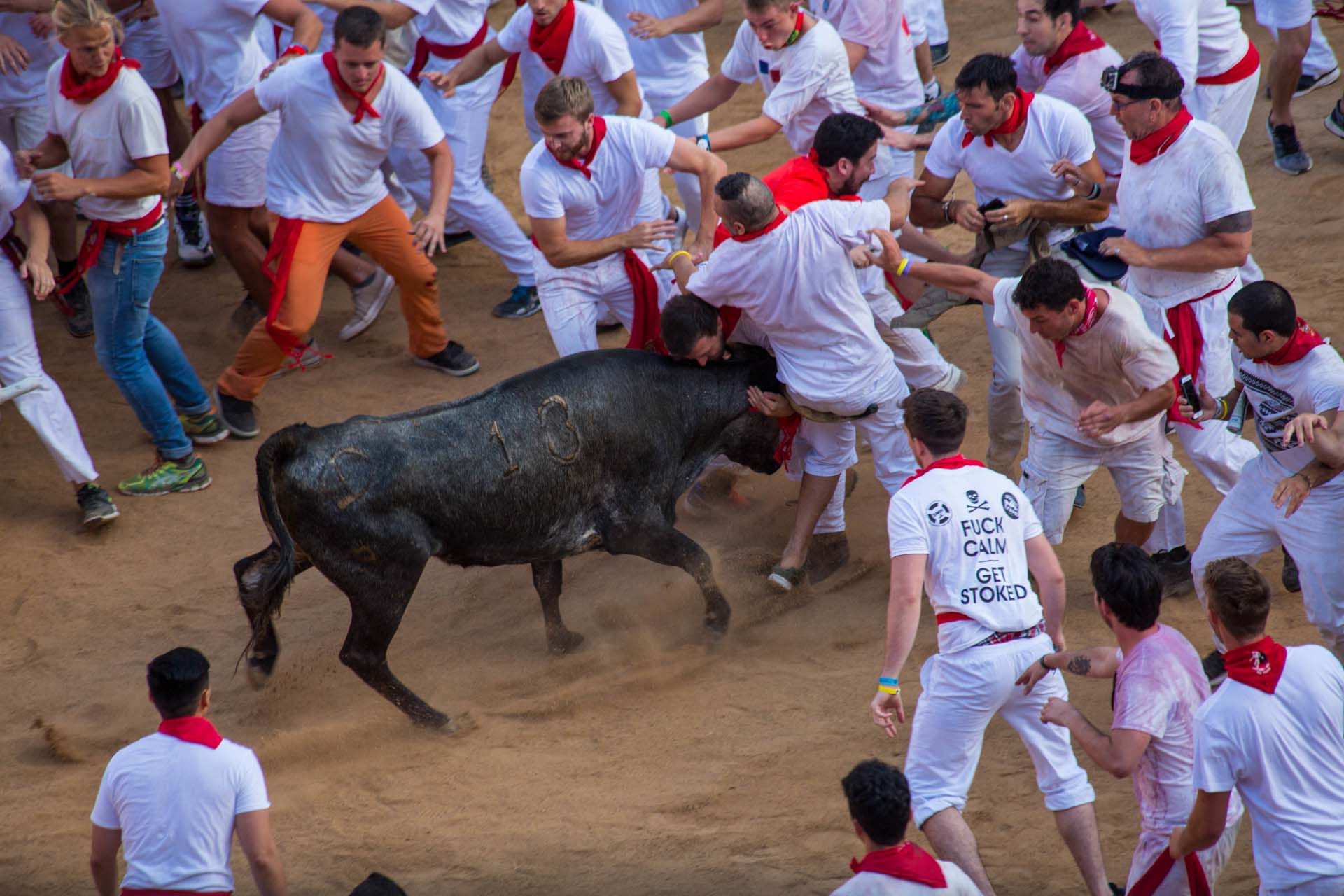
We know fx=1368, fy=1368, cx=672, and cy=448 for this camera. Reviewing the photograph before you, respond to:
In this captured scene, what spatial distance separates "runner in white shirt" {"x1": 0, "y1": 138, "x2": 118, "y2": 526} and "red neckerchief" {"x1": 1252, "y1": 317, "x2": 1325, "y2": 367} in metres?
5.89

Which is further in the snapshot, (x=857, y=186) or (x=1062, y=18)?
(x=1062, y=18)

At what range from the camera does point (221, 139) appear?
303 inches

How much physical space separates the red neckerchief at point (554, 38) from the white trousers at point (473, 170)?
100cm

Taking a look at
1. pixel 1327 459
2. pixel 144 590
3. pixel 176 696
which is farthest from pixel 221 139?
pixel 1327 459

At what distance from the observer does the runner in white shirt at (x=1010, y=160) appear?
6.52 meters

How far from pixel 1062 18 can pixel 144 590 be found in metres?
5.83

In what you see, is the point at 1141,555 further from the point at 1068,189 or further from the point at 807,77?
the point at 807,77

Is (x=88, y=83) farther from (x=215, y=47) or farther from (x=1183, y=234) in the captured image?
(x=1183, y=234)

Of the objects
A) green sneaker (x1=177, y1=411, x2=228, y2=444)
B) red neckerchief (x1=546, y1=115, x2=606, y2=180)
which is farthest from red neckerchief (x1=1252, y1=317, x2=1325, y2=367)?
green sneaker (x1=177, y1=411, x2=228, y2=444)

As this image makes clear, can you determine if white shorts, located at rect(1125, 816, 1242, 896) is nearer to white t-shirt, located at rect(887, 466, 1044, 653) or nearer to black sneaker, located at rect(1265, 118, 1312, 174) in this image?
white t-shirt, located at rect(887, 466, 1044, 653)

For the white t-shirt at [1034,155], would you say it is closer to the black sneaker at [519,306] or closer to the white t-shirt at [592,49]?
the white t-shirt at [592,49]

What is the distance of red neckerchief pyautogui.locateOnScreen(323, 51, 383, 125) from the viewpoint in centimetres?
764

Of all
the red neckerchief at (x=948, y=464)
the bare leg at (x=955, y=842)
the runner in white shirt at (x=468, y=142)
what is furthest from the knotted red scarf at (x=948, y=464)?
the runner in white shirt at (x=468, y=142)

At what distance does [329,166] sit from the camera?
7828mm
